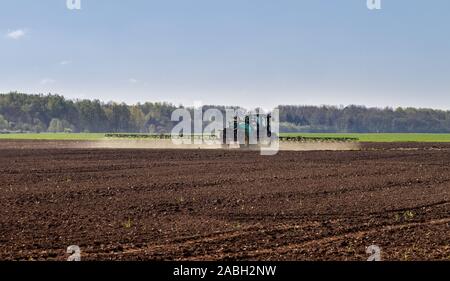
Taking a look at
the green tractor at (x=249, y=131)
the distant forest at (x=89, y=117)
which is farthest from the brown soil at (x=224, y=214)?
the distant forest at (x=89, y=117)

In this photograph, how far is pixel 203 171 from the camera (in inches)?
1143

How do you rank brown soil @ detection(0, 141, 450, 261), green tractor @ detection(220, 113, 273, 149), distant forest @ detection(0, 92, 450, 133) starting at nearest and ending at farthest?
brown soil @ detection(0, 141, 450, 261) → green tractor @ detection(220, 113, 273, 149) → distant forest @ detection(0, 92, 450, 133)

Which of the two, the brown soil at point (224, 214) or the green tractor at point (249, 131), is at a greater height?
the green tractor at point (249, 131)

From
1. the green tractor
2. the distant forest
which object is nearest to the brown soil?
the green tractor

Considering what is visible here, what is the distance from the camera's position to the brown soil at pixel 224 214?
1161 cm

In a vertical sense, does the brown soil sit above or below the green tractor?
below

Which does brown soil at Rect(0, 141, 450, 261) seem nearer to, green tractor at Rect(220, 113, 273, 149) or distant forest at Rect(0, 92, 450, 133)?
green tractor at Rect(220, 113, 273, 149)

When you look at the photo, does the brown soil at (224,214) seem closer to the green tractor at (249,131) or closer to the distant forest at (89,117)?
the green tractor at (249,131)

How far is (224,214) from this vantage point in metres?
16.0

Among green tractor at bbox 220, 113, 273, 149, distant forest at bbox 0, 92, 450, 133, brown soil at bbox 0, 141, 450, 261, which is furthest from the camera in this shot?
distant forest at bbox 0, 92, 450, 133

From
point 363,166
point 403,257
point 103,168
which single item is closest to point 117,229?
point 403,257

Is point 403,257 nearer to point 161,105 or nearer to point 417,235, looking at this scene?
point 417,235

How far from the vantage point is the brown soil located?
11.6 meters

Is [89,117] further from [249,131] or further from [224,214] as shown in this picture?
[224,214]
